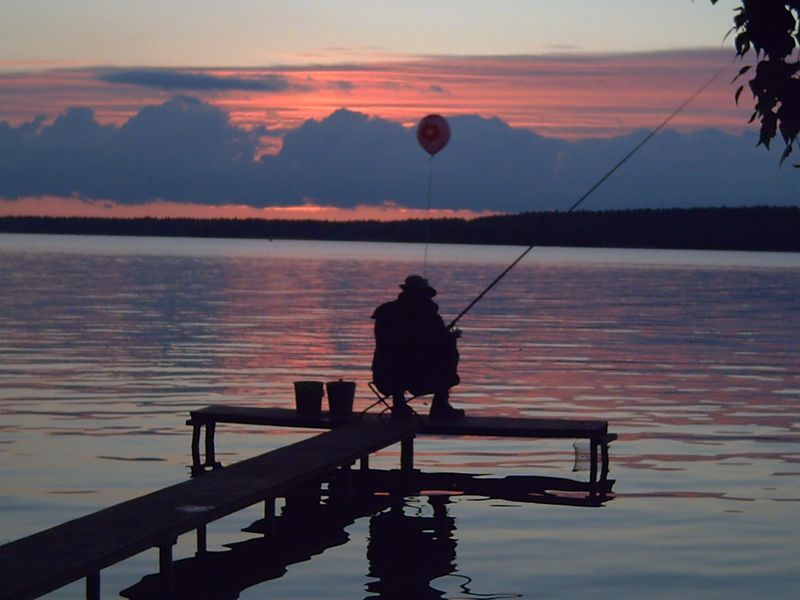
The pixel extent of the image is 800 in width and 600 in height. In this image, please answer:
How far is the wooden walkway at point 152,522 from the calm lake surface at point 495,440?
57 centimetres

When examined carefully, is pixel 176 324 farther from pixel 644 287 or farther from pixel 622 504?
pixel 644 287

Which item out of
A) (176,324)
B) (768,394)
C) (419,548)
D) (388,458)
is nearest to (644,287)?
(176,324)

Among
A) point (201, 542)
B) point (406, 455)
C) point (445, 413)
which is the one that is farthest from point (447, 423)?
point (201, 542)

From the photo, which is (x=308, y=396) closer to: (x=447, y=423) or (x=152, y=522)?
(x=447, y=423)

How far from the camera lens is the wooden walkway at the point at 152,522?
791 centimetres

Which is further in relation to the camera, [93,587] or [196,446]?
[196,446]

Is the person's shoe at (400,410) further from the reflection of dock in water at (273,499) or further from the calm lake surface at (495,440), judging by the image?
the calm lake surface at (495,440)

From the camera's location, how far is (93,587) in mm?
8477

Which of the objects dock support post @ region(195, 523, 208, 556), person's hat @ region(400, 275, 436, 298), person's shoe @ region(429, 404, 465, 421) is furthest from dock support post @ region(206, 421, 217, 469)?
dock support post @ region(195, 523, 208, 556)

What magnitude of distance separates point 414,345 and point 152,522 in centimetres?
533

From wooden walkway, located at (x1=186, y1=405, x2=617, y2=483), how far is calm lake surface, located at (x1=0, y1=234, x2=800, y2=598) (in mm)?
354

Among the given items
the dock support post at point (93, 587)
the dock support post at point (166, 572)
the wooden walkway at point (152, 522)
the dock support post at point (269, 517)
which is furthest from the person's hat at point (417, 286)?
the dock support post at point (93, 587)

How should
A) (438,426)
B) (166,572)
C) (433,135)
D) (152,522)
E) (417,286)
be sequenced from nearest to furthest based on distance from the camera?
(152,522), (166,572), (417,286), (438,426), (433,135)

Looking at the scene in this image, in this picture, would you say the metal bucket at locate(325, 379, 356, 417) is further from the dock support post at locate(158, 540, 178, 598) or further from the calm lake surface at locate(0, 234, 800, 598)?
the dock support post at locate(158, 540, 178, 598)
